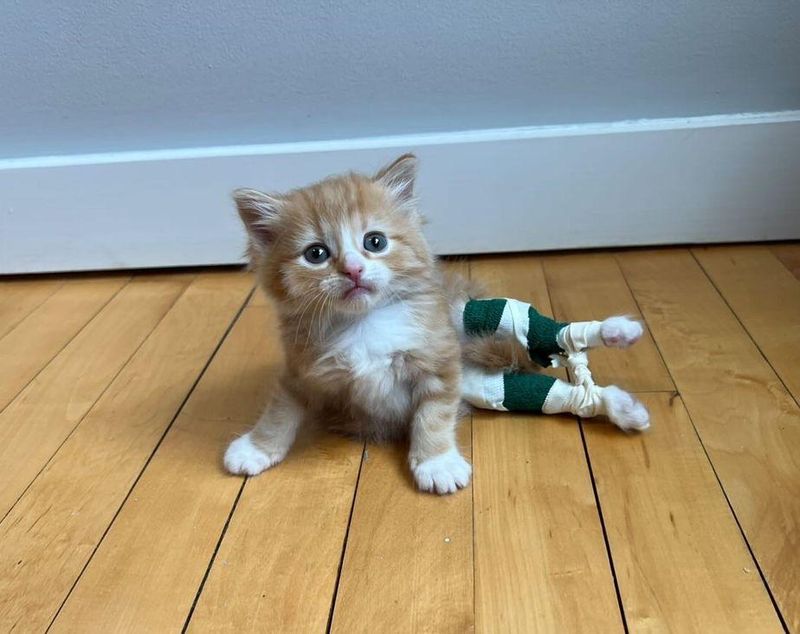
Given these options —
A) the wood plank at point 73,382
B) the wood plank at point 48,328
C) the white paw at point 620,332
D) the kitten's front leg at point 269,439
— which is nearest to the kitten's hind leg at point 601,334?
the white paw at point 620,332

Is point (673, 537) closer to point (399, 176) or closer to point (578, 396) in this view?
point (578, 396)

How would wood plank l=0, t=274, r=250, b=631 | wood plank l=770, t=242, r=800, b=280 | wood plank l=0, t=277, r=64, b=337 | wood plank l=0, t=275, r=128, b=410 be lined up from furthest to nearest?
wood plank l=0, t=277, r=64, b=337 → wood plank l=770, t=242, r=800, b=280 → wood plank l=0, t=275, r=128, b=410 → wood plank l=0, t=274, r=250, b=631

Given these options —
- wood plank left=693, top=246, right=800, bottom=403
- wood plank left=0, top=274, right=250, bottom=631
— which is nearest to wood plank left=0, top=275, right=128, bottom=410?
wood plank left=0, top=274, right=250, bottom=631

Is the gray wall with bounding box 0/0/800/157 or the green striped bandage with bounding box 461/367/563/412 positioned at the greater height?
the gray wall with bounding box 0/0/800/157

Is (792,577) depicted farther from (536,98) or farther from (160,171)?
(160,171)

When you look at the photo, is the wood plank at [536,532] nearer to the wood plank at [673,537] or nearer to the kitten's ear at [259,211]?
the wood plank at [673,537]

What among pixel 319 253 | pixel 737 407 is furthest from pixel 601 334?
pixel 319 253

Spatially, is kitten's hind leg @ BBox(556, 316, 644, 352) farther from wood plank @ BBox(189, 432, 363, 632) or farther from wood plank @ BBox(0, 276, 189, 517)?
wood plank @ BBox(0, 276, 189, 517)
